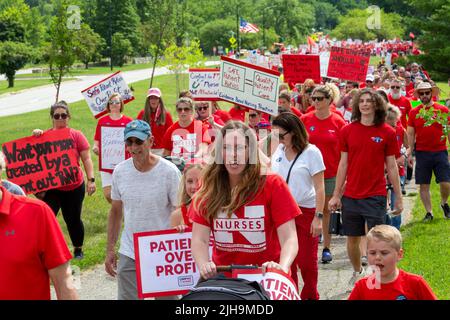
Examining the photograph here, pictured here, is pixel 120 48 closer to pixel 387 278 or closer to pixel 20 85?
pixel 20 85

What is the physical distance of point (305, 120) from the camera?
9.86 m

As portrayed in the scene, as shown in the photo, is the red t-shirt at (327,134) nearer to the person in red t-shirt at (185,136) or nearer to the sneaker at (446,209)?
the person in red t-shirt at (185,136)

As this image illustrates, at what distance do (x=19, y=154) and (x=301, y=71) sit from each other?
832 centimetres

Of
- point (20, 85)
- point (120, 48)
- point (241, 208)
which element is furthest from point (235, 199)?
point (120, 48)

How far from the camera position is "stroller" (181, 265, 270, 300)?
13.1ft

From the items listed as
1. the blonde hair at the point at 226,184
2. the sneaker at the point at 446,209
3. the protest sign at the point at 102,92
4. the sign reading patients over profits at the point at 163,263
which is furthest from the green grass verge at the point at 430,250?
the protest sign at the point at 102,92

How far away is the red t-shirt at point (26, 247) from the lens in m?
3.80

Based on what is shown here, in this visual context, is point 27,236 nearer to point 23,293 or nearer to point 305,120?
point 23,293

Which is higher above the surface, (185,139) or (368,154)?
(368,154)

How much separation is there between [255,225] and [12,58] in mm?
56752

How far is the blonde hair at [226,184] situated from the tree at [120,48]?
78.0m

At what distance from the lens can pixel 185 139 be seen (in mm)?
10336

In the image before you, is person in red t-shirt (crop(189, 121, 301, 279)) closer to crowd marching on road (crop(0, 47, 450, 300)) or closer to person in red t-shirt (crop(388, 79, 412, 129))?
crowd marching on road (crop(0, 47, 450, 300))

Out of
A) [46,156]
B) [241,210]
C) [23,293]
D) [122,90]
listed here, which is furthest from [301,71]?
[23,293]
